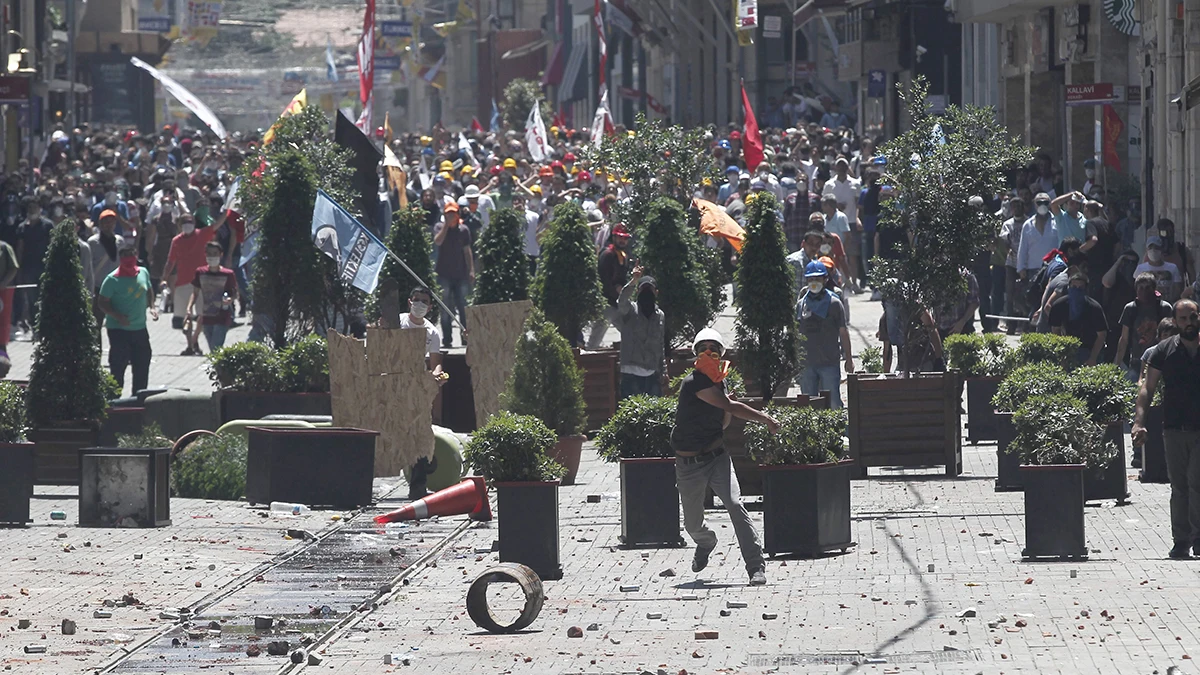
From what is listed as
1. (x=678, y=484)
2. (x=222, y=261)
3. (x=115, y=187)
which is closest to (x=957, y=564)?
(x=678, y=484)

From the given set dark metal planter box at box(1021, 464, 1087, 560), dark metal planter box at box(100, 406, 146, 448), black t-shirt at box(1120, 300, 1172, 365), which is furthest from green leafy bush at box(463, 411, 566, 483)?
black t-shirt at box(1120, 300, 1172, 365)

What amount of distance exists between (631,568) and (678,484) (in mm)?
627

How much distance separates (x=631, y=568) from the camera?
12.4m

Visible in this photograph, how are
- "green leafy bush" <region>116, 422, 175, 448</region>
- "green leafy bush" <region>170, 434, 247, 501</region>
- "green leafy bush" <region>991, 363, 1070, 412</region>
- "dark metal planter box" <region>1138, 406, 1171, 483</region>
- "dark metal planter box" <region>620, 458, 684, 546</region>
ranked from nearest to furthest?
1. "dark metal planter box" <region>620, 458, 684, 546</region>
2. "green leafy bush" <region>991, 363, 1070, 412</region>
3. "dark metal planter box" <region>1138, 406, 1171, 483</region>
4. "green leafy bush" <region>170, 434, 247, 501</region>
5. "green leafy bush" <region>116, 422, 175, 448</region>

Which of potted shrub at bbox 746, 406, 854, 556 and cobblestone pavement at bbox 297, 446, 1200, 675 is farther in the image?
potted shrub at bbox 746, 406, 854, 556

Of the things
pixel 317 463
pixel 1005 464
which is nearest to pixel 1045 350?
Result: pixel 1005 464

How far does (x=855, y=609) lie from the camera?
34.6 ft

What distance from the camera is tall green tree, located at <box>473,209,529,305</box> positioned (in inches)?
794

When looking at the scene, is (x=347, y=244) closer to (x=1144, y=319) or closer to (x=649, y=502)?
(x=649, y=502)

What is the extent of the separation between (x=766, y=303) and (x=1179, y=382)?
445 cm

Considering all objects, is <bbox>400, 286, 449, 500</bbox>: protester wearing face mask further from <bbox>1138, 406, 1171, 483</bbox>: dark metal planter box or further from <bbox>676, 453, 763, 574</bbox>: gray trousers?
<bbox>676, 453, 763, 574</bbox>: gray trousers

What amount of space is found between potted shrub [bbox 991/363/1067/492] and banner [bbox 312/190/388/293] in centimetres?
581

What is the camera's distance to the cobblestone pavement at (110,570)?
10195 millimetres

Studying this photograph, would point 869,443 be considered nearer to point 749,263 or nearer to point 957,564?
point 749,263
